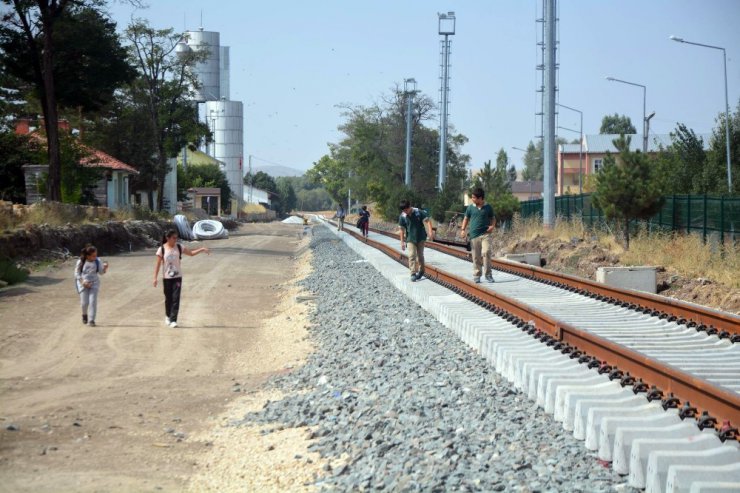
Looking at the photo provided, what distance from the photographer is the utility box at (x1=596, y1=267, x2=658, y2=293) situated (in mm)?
18688

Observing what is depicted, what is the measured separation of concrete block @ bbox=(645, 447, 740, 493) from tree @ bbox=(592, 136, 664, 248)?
20627 millimetres

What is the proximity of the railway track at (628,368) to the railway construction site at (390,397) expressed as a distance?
0.07 ft

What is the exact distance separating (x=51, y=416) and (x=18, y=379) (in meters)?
2.36

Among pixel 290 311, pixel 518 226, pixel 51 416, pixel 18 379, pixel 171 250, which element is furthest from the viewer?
pixel 518 226

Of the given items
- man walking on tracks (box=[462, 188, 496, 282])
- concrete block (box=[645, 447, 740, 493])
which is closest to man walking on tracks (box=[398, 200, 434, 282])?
man walking on tracks (box=[462, 188, 496, 282])

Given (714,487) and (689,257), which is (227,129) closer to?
(689,257)

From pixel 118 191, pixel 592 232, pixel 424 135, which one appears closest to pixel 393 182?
pixel 424 135

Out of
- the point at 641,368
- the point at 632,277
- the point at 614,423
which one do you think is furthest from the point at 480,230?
the point at 614,423

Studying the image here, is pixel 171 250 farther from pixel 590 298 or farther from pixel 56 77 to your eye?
pixel 56 77

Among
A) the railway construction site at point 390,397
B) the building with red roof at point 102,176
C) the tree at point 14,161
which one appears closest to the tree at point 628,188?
the railway construction site at point 390,397

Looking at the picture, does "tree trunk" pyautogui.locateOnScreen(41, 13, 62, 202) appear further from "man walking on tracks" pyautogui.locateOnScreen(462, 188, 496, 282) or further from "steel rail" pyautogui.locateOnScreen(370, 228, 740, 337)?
"steel rail" pyautogui.locateOnScreen(370, 228, 740, 337)

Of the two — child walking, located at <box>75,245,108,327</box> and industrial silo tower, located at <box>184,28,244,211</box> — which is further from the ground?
industrial silo tower, located at <box>184,28,244,211</box>

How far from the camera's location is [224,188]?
11219cm

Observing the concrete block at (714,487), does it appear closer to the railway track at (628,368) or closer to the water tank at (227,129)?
the railway track at (628,368)
